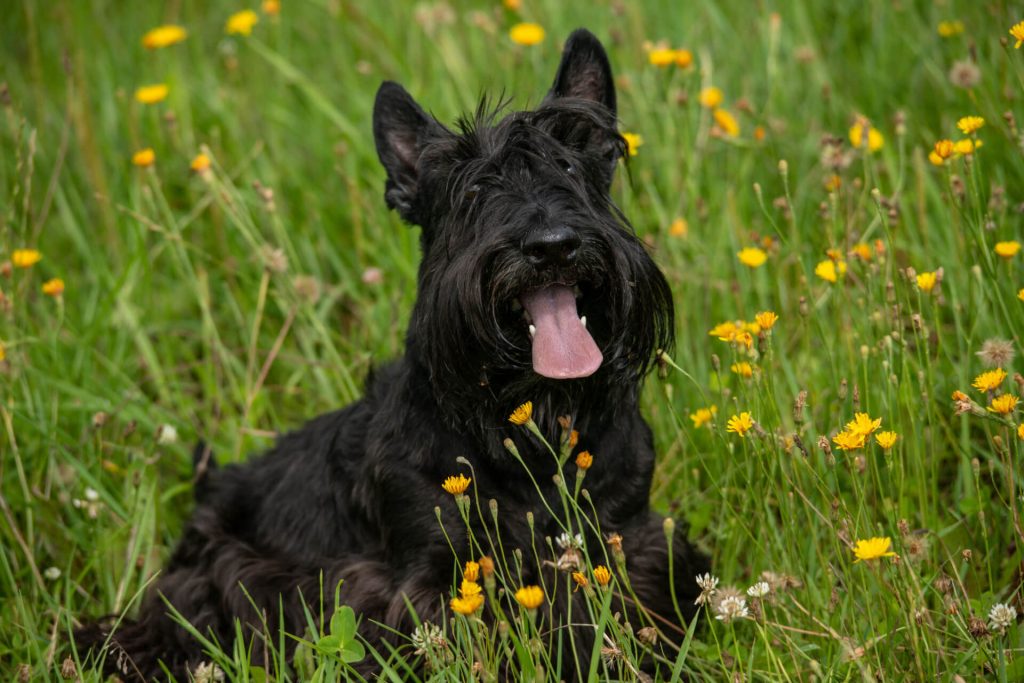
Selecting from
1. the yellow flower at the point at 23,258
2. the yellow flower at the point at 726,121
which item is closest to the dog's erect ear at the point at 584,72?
Answer: the yellow flower at the point at 726,121

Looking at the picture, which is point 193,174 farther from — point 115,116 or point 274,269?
point 274,269

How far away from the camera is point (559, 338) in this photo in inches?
106

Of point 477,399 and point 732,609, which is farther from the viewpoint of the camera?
point 477,399

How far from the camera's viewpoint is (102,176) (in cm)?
482

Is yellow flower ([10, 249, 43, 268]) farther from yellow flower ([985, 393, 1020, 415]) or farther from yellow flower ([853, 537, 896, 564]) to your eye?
yellow flower ([985, 393, 1020, 415])

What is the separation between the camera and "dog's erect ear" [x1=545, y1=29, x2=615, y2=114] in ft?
10.2

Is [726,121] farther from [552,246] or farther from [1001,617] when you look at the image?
[1001,617]

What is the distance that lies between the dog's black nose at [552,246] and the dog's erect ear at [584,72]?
24.7 inches

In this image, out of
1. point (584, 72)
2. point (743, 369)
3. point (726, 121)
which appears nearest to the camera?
point (743, 369)

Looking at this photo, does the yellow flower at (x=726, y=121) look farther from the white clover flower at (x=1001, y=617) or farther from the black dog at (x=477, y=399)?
the white clover flower at (x=1001, y=617)

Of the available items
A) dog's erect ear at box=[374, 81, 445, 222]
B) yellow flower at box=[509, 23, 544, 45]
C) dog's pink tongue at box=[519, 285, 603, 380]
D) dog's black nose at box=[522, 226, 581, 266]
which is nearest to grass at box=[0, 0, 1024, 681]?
yellow flower at box=[509, 23, 544, 45]

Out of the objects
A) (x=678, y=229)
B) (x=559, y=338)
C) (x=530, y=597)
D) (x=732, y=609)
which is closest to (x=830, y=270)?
(x=559, y=338)

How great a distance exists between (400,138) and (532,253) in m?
0.78

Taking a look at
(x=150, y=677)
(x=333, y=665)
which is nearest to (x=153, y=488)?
(x=150, y=677)
